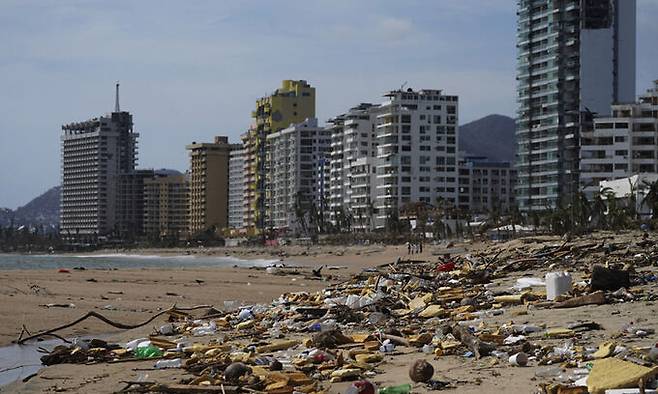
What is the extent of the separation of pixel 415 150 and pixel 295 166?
34754mm

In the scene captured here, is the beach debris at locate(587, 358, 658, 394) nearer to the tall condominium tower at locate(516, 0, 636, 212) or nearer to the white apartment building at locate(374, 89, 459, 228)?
the tall condominium tower at locate(516, 0, 636, 212)

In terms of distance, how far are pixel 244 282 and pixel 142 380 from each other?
1078 inches

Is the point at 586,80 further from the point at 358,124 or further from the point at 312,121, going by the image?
the point at 312,121

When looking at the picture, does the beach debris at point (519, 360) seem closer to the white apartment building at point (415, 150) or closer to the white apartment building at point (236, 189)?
the white apartment building at point (415, 150)

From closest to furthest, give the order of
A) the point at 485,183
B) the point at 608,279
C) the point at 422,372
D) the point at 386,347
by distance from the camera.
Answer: the point at 422,372 < the point at 386,347 < the point at 608,279 < the point at 485,183

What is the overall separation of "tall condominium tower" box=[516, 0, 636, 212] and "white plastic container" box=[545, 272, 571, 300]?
94587 mm

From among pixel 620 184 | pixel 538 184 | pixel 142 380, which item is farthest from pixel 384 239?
pixel 142 380

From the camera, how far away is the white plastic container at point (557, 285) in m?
16.9

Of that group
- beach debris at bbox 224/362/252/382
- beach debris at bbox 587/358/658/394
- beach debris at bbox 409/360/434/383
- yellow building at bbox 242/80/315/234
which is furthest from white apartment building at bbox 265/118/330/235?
beach debris at bbox 587/358/658/394

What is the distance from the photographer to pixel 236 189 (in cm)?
19225

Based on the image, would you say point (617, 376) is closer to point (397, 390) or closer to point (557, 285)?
point (397, 390)

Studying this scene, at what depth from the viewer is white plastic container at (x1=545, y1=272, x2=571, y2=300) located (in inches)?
664

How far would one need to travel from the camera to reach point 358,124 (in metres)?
144

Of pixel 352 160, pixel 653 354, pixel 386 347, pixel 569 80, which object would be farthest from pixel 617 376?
pixel 352 160
